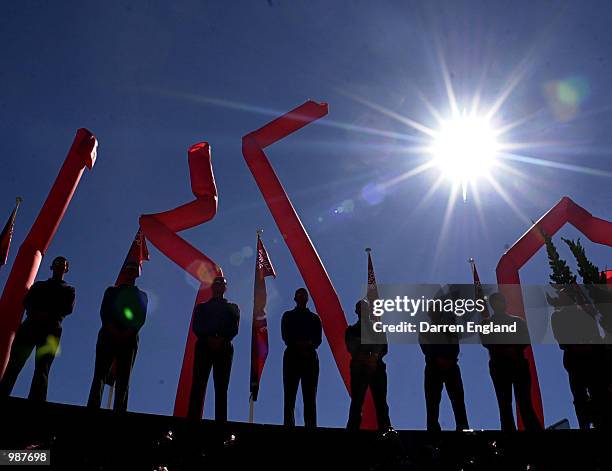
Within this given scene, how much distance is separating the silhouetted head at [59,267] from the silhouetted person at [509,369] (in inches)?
199

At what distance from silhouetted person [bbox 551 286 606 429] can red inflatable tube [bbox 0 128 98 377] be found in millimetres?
7274

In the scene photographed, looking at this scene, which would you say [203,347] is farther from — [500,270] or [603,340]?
[500,270]

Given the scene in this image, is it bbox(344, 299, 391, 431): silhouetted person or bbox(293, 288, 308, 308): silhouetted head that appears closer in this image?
bbox(344, 299, 391, 431): silhouetted person

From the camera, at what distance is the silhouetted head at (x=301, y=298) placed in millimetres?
6609

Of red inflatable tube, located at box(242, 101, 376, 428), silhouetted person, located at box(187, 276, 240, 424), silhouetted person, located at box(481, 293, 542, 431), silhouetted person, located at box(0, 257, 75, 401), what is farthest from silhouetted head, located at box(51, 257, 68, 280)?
silhouetted person, located at box(481, 293, 542, 431)

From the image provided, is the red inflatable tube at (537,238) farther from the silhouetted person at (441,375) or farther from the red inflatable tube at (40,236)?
the red inflatable tube at (40,236)

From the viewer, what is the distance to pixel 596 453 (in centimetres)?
452

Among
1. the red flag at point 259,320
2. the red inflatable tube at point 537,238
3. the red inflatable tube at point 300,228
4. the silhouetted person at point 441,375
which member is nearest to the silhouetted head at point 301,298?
the silhouetted person at point 441,375

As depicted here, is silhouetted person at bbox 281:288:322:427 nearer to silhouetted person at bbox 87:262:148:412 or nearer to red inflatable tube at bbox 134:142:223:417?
silhouetted person at bbox 87:262:148:412

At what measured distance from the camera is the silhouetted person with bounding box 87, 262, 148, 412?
5254 millimetres

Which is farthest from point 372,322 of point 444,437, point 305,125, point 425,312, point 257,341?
point 305,125

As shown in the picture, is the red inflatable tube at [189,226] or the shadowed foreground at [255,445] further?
the red inflatable tube at [189,226]

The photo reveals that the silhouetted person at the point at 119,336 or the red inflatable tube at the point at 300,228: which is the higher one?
the red inflatable tube at the point at 300,228

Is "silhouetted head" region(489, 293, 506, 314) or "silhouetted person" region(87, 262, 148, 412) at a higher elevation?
"silhouetted head" region(489, 293, 506, 314)
